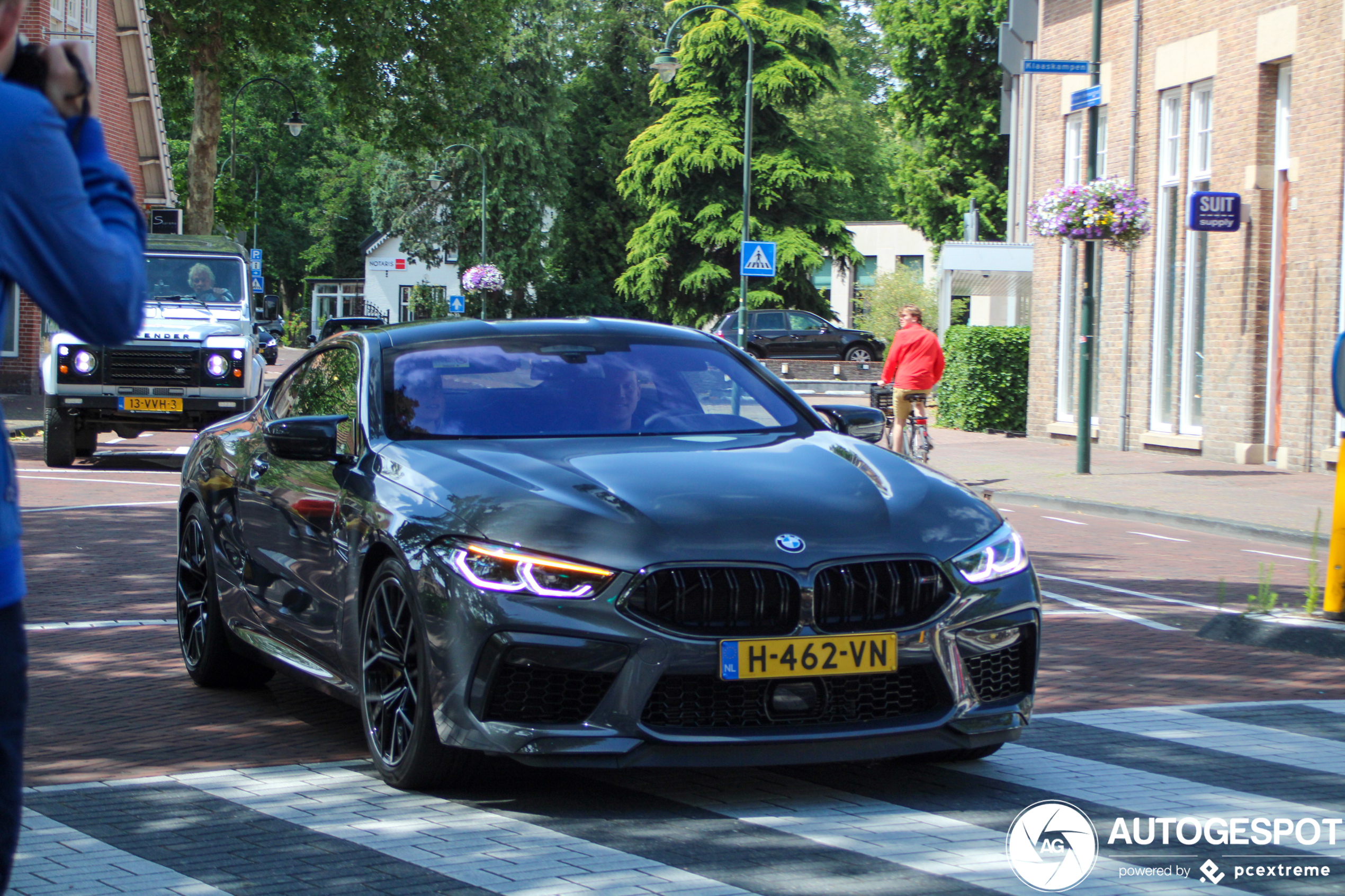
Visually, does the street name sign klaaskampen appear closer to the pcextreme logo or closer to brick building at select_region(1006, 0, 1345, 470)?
brick building at select_region(1006, 0, 1345, 470)

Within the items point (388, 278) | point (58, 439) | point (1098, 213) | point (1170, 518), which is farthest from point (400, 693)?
point (388, 278)

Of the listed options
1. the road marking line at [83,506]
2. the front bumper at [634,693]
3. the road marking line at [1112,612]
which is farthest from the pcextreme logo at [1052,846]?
the road marking line at [83,506]

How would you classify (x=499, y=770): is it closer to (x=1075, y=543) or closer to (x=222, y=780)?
(x=222, y=780)

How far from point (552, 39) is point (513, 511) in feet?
213

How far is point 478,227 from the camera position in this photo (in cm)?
6950

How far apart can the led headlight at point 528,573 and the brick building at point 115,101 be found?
989 inches

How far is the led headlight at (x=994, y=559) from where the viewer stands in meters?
4.89

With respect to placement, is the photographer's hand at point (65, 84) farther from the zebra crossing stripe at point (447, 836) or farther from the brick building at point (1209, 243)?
the brick building at point (1209, 243)

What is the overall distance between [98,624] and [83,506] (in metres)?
5.72

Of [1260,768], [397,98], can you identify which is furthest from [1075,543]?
[397,98]

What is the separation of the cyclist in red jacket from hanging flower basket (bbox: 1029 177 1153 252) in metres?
2.02

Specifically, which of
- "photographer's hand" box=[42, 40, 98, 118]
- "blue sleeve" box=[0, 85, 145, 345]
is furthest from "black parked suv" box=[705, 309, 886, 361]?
"blue sleeve" box=[0, 85, 145, 345]

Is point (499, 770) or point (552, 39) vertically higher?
point (552, 39)

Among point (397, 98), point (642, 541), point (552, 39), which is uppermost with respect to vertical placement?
point (552, 39)
